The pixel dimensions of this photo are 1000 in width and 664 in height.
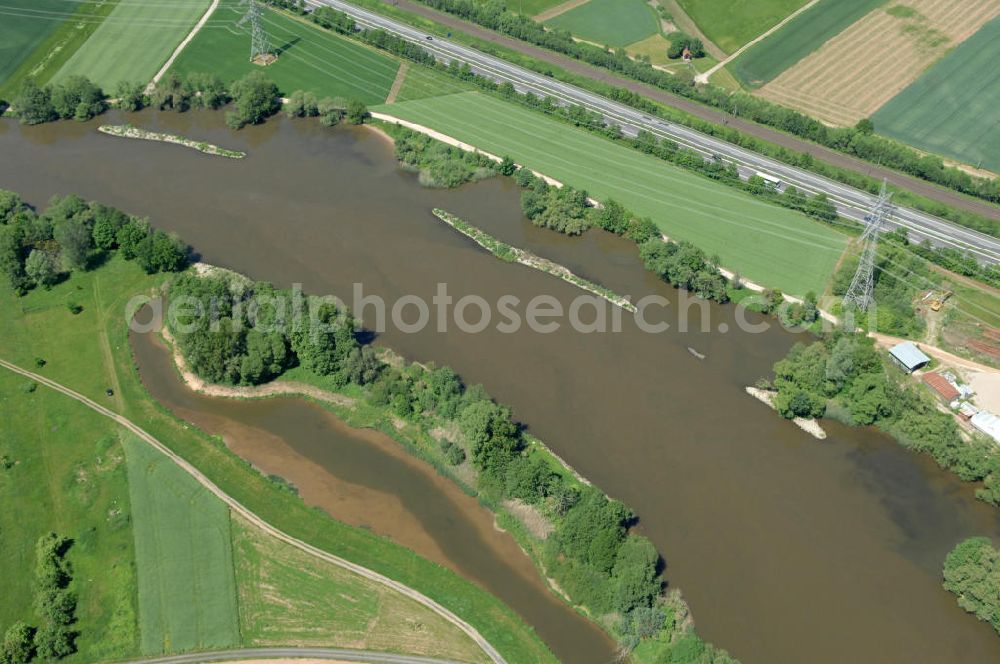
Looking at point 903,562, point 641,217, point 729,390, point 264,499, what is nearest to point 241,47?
point 641,217

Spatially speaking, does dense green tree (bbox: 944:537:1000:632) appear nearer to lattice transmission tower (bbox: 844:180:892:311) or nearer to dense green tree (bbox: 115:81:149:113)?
lattice transmission tower (bbox: 844:180:892:311)

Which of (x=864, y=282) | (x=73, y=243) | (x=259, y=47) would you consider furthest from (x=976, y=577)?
(x=259, y=47)

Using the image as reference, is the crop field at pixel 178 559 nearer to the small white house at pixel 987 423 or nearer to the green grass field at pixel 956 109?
the small white house at pixel 987 423

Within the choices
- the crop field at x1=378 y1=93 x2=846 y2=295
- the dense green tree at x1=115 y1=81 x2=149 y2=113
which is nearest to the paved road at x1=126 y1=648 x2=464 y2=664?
the crop field at x1=378 y1=93 x2=846 y2=295

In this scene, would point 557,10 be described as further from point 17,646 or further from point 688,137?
point 17,646

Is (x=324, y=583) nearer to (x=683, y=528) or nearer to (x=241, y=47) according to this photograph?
(x=683, y=528)

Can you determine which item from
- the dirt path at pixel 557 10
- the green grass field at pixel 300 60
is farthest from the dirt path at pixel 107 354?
the dirt path at pixel 557 10
